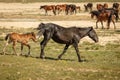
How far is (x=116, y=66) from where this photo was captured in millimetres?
15016

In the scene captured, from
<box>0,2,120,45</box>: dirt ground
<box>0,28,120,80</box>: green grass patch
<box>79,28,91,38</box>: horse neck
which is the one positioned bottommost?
<box>0,2,120,45</box>: dirt ground

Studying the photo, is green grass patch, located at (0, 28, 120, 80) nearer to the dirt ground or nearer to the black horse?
the black horse

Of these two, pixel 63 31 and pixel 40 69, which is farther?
pixel 63 31

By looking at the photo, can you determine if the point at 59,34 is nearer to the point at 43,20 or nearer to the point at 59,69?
the point at 59,69

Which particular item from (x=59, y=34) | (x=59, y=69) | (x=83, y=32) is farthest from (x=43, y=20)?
(x=59, y=69)

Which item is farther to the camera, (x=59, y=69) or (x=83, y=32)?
(x=83, y=32)

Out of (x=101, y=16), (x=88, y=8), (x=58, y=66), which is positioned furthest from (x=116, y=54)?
(x=88, y=8)

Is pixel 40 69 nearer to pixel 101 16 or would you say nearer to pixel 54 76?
pixel 54 76

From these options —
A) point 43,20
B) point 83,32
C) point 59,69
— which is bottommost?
point 43,20

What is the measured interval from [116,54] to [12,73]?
736 cm

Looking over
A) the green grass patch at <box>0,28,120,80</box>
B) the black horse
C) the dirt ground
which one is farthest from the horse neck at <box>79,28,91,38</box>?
the dirt ground

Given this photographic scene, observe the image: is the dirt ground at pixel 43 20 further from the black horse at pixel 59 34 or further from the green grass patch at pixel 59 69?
the black horse at pixel 59 34

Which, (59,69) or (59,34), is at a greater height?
(59,34)

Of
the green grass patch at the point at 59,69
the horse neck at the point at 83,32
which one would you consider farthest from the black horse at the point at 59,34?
the green grass patch at the point at 59,69
